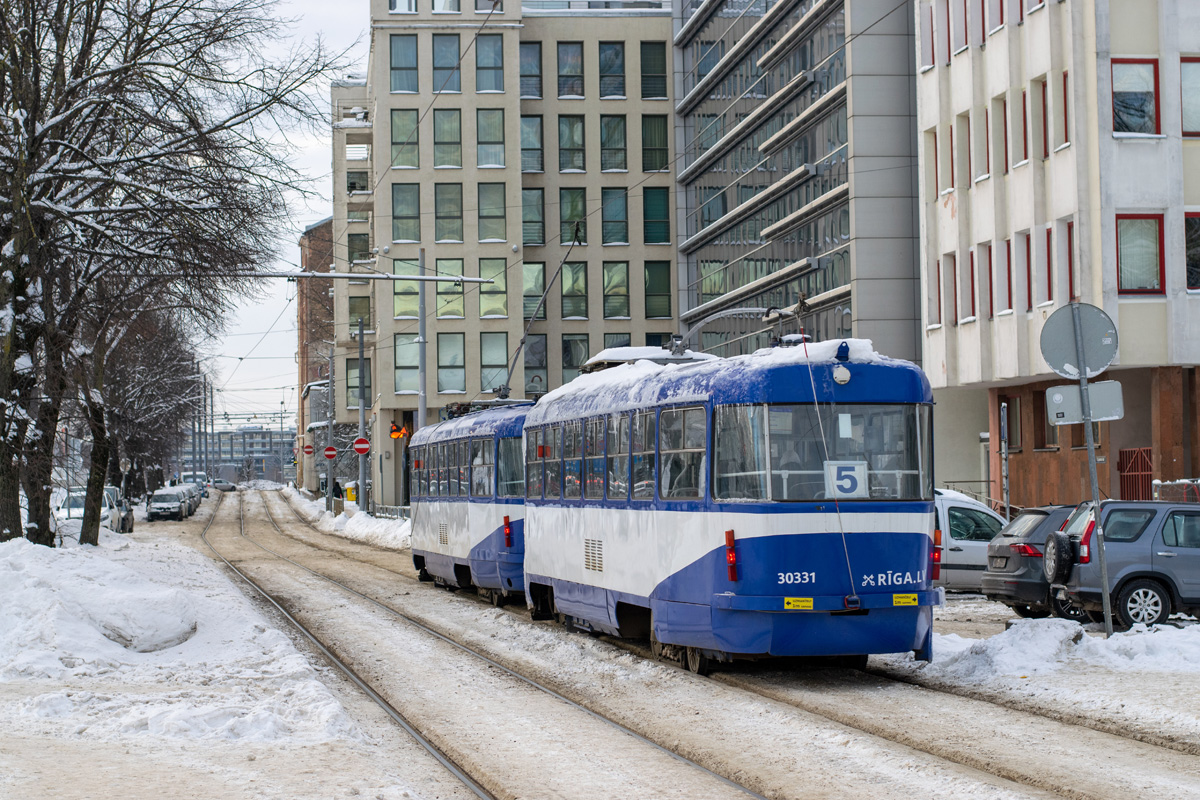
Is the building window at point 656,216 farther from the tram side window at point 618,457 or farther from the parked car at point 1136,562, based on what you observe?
the tram side window at point 618,457

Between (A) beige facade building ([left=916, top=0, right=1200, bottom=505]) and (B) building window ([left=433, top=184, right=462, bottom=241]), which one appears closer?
(A) beige facade building ([left=916, top=0, right=1200, bottom=505])

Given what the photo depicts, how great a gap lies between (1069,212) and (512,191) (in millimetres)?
33786

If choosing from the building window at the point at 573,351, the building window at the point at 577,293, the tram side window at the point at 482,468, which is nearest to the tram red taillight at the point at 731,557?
the tram side window at the point at 482,468

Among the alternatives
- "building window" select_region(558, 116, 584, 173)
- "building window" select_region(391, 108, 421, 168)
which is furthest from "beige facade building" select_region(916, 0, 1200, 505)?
"building window" select_region(558, 116, 584, 173)

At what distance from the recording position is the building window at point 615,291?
64.5m

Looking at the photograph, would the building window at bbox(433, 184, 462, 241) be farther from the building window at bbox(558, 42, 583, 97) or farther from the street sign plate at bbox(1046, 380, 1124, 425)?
the street sign plate at bbox(1046, 380, 1124, 425)

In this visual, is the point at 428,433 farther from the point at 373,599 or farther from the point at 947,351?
the point at 947,351

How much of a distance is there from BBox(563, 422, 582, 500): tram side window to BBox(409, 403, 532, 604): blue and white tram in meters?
3.06

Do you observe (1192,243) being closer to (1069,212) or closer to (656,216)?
(1069,212)

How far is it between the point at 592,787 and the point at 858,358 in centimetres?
536

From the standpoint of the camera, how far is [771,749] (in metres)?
9.24

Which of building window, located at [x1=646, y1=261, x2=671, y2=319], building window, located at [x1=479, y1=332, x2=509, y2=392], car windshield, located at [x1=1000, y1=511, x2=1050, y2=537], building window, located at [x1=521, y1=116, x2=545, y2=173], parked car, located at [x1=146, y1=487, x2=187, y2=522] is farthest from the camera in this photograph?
parked car, located at [x1=146, y1=487, x2=187, y2=522]

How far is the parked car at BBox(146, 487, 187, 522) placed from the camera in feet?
221

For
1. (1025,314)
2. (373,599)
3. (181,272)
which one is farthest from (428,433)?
(1025,314)
